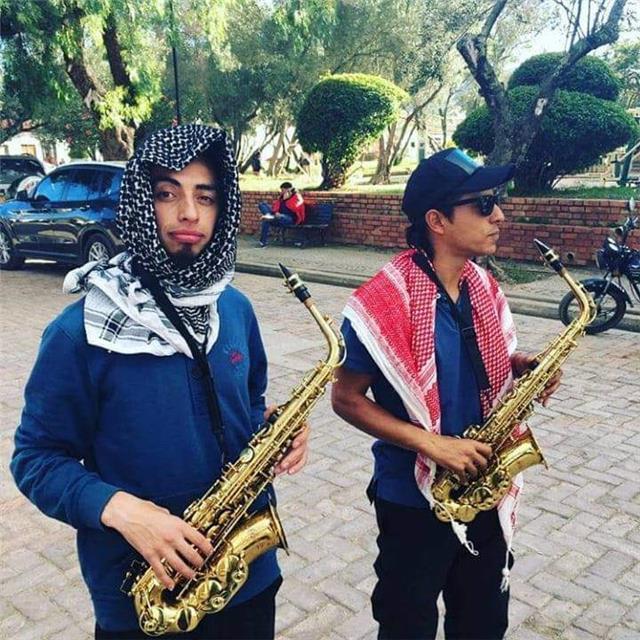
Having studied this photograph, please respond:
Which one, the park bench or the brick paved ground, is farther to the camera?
the park bench

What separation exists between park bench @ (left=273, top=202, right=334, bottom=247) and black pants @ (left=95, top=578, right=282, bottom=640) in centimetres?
1277

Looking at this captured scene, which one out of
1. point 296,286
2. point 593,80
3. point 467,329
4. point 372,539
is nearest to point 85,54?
point 593,80

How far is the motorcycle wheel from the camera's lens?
7.70 m

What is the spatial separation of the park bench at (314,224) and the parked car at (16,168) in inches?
426

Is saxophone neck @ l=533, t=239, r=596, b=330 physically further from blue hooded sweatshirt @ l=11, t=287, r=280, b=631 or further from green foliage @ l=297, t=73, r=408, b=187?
green foliage @ l=297, t=73, r=408, b=187

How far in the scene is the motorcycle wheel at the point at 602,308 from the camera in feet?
25.3

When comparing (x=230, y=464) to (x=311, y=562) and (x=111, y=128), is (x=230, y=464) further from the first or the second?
(x=111, y=128)

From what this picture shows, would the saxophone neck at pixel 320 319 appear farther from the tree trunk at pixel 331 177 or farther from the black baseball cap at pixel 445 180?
the tree trunk at pixel 331 177

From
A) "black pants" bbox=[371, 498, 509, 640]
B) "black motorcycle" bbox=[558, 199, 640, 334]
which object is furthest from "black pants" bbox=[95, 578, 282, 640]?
"black motorcycle" bbox=[558, 199, 640, 334]

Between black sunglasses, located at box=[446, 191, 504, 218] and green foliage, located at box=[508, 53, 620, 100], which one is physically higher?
green foliage, located at box=[508, 53, 620, 100]

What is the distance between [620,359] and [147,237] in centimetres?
633

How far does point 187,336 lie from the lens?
5.86 ft

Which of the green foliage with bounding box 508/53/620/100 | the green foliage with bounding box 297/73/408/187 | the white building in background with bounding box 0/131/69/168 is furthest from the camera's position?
the white building in background with bounding box 0/131/69/168

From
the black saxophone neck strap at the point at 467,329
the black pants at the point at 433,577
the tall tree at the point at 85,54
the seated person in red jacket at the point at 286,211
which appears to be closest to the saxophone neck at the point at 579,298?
the black saxophone neck strap at the point at 467,329
